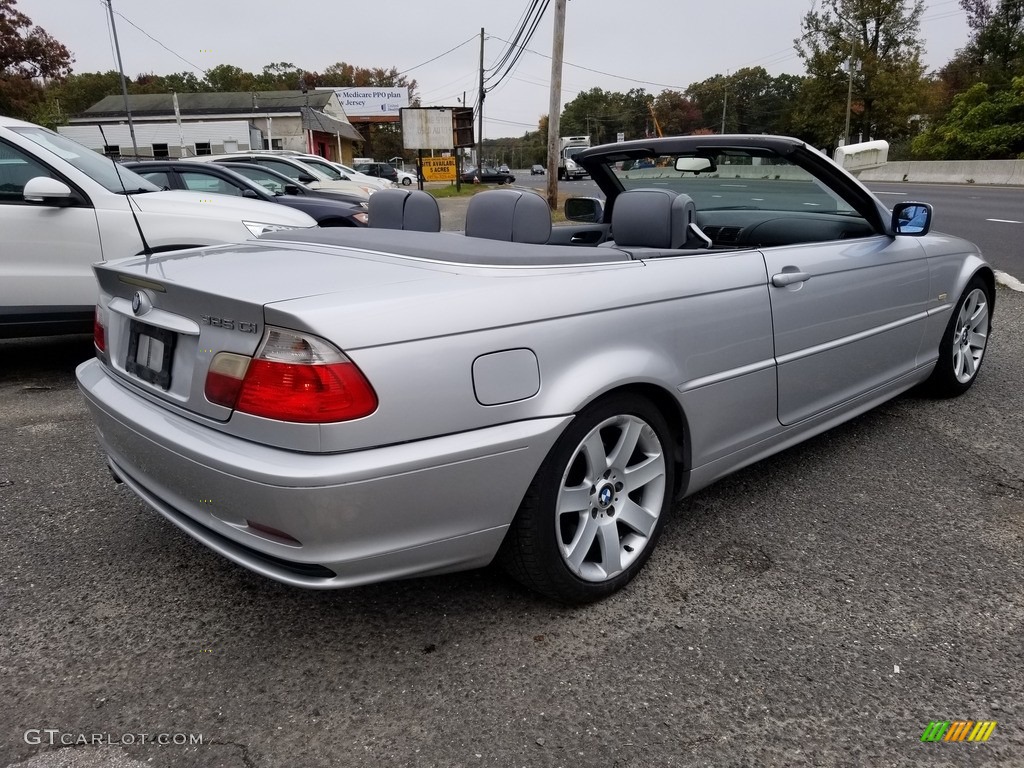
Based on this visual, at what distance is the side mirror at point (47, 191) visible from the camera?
4.73m

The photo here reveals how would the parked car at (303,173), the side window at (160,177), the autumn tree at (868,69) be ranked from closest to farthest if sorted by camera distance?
the side window at (160,177)
the parked car at (303,173)
the autumn tree at (868,69)

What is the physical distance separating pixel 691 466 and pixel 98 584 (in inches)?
81.8

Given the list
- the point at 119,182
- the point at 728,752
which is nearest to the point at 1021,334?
the point at 728,752

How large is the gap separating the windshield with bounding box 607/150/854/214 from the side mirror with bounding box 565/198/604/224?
0.20m

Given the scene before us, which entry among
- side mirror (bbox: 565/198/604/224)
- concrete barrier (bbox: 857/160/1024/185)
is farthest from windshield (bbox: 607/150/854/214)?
concrete barrier (bbox: 857/160/1024/185)

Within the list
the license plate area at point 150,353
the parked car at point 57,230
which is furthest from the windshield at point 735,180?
the parked car at point 57,230

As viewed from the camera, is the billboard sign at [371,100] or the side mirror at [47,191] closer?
the side mirror at [47,191]

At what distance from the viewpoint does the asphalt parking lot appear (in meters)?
1.90

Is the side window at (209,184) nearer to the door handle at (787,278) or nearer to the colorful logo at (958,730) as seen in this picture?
the door handle at (787,278)

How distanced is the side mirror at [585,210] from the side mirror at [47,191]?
125 inches

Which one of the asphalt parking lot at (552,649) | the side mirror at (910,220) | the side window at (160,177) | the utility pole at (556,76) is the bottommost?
the asphalt parking lot at (552,649)

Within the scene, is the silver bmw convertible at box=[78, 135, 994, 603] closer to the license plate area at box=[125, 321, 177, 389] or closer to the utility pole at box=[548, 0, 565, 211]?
the license plate area at box=[125, 321, 177, 389]

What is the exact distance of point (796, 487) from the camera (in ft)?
11.0

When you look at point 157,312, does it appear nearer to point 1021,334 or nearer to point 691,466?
point 691,466
